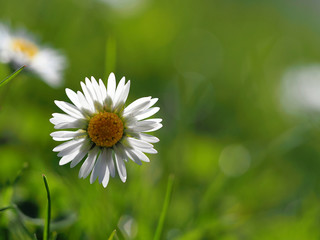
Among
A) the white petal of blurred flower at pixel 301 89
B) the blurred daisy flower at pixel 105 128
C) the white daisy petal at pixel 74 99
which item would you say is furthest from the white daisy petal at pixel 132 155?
the white petal of blurred flower at pixel 301 89

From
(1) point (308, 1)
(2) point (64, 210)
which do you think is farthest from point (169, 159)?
(1) point (308, 1)

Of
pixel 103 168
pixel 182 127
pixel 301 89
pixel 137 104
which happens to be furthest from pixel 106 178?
pixel 301 89

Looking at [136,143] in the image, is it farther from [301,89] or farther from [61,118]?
[301,89]

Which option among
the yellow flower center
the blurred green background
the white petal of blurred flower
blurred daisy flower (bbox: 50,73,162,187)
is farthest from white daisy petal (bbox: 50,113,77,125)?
the white petal of blurred flower

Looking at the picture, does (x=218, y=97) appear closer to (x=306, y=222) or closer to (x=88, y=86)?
(x=306, y=222)

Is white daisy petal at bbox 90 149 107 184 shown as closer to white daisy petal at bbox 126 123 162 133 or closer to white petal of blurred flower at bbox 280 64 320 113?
white daisy petal at bbox 126 123 162 133

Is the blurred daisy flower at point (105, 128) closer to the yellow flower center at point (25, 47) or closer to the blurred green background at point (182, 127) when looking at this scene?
the blurred green background at point (182, 127)

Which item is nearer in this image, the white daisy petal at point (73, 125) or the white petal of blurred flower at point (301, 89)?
the white daisy petal at point (73, 125)
